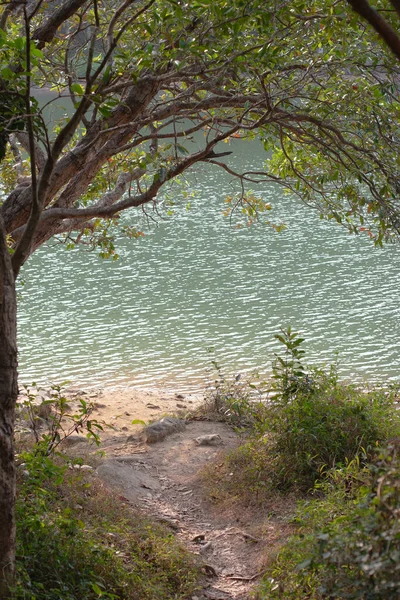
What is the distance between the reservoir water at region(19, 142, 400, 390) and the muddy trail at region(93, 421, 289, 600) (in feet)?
8.11

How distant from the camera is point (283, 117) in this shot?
18.7 feet

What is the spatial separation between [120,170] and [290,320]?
6.22 meters

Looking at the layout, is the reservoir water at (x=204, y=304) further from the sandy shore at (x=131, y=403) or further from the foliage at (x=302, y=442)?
the foliage at (x=302, y=442)

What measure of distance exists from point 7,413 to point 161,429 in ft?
13.5

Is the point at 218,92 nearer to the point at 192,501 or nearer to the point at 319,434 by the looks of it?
the point at 319,434

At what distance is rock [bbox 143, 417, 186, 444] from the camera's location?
7.39m

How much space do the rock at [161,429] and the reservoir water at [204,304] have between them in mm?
2152

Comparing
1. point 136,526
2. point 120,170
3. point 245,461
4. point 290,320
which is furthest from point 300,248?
point 136,526

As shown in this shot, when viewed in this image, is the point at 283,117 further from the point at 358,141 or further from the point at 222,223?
the point at 222,223

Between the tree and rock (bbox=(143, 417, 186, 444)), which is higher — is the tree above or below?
above

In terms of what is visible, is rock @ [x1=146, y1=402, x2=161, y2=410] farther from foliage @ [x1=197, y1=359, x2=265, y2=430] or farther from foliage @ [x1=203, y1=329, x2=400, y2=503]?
foliage @ [x1=203, y1=329, x2=400, y2=503]

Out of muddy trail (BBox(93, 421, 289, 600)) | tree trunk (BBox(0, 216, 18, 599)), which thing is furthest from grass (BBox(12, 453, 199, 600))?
muddy trail (BBox(93, 421, 289, 600))

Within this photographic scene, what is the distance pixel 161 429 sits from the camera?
294 inches

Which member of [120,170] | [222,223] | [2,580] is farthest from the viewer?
[222,223]
